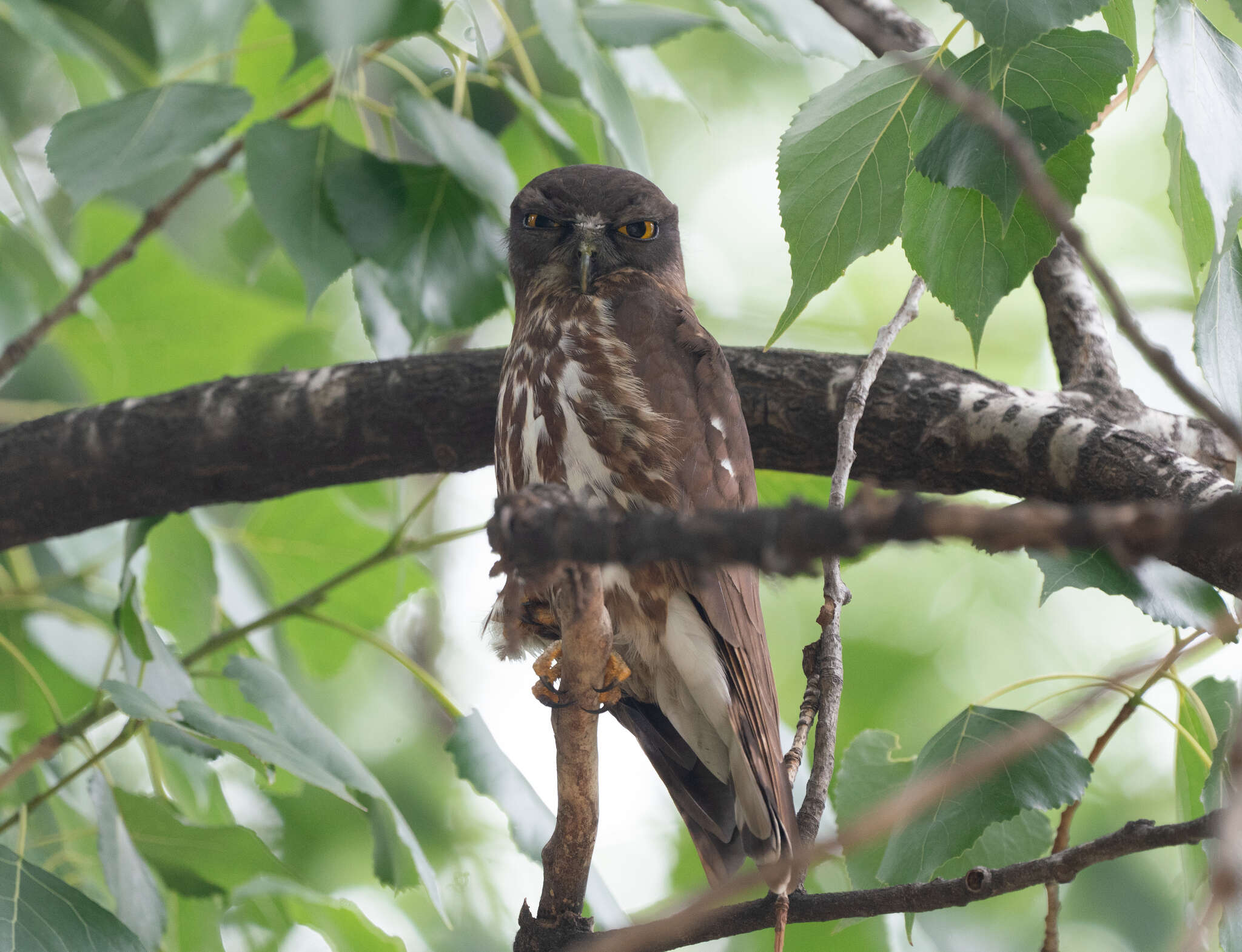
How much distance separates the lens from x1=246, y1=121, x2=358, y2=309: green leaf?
2.33 metres

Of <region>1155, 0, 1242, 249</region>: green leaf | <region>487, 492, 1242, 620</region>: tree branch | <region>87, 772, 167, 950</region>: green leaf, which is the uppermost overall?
<region>1155, 0, 1242, 249</region>: green leaf

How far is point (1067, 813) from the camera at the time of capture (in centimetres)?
166

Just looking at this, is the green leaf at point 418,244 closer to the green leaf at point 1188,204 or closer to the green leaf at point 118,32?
the green leaf at point 118,32

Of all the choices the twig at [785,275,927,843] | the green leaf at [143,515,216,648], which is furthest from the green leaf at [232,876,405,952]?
the green leaf at [143,515,216,648]

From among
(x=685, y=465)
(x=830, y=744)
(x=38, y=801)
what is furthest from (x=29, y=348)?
(x=830, y=744)

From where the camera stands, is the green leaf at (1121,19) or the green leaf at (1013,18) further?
the green leaf at (1121,19)

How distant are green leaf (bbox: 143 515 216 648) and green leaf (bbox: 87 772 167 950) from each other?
0.69 meters

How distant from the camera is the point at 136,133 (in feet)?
7.27

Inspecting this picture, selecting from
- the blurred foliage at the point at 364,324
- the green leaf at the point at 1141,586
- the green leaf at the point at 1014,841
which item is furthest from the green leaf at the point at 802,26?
the green leaf at the point at 1014,841

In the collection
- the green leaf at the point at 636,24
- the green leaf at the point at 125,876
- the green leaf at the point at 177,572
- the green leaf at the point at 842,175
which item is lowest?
the green leaf at the point at 125,876

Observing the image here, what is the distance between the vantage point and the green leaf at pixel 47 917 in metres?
1.66

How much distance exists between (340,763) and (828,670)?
1.06 meters

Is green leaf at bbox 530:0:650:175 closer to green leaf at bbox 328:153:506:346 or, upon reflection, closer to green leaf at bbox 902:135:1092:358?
green leaf at bbox 328:153:506:346

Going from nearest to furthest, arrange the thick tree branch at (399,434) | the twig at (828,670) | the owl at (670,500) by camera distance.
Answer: the twig at (828,670) < the owl at (670,500) < the thick tree branch at (399,434)
